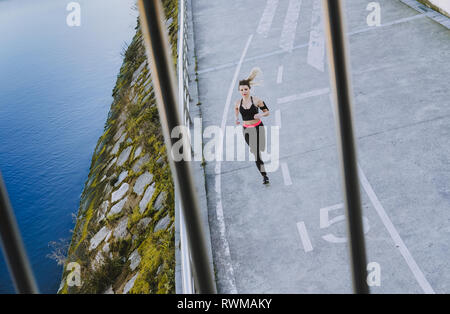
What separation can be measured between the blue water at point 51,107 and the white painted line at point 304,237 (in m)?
6.62

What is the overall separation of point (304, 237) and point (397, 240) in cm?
127

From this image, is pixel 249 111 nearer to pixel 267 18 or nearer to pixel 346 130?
pixel 346 130

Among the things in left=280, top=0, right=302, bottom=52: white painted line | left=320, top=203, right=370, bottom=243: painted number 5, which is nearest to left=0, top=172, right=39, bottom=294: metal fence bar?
left=320, top=203, right=370, bottom=243: painted number 5

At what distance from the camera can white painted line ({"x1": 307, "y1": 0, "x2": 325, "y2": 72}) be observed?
1317 cm

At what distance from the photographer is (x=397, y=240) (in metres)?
7.07

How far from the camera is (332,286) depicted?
659 centimetres

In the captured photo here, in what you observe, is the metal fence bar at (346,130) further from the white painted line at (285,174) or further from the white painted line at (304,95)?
the white painted line at (304,95)

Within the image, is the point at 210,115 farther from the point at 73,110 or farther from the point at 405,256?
the point at 73,110

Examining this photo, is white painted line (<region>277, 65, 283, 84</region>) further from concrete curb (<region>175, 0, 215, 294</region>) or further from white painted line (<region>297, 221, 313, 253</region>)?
white painted line (<region>297, 221, 313, 253</region>)

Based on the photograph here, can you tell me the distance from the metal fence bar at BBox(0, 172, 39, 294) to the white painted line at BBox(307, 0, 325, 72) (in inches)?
468

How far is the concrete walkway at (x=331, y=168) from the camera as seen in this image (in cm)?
691

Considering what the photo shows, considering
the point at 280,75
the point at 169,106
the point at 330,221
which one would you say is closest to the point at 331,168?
the point at 330,221
